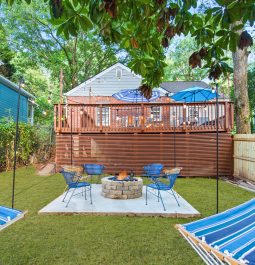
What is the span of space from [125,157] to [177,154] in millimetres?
2193

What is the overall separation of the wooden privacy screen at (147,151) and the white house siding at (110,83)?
682 centimetres

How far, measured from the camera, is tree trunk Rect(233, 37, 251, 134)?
1164 cm

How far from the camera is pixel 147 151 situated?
36.5 feet

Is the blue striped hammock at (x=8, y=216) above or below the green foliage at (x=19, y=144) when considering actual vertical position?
below

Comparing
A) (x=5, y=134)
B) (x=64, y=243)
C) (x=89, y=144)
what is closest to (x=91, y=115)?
(x=89, y=144)

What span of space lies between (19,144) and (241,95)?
10755mm

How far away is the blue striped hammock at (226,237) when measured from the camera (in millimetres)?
2168

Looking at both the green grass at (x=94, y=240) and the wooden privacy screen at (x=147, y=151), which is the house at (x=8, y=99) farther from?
the green grass at (x=94, y=240)

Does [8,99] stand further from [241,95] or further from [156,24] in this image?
[156,24]

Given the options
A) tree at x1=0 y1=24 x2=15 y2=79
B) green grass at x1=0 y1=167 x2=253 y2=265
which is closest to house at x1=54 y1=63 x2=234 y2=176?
green grass at x1=0 y1=167 x2=253 y2=265

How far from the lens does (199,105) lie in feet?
36.0

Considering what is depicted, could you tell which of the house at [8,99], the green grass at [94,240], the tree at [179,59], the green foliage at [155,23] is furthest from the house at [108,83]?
the tree at [179,59]

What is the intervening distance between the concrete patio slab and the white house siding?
1156 centimetres

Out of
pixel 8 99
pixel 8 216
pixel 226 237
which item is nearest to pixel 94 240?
pixel 8 216
